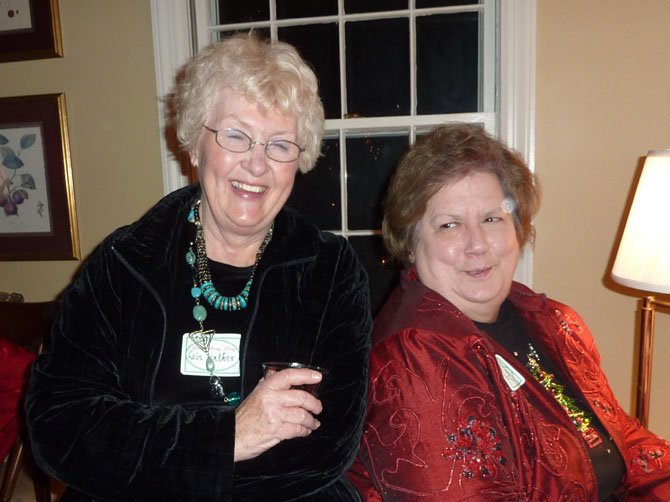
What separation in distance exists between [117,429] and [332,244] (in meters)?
0.70

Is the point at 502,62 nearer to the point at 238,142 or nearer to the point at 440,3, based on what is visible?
the point at 440,3

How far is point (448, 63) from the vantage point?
8.38 ft

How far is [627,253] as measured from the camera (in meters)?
1.77

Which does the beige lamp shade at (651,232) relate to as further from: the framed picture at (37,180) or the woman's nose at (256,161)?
the framed picture at (37,180)

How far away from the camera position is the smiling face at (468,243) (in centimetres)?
148

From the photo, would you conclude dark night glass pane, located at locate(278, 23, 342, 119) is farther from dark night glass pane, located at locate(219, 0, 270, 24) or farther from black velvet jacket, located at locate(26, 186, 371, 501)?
black velvet jacket, located at locate(26, 186, 371, 501)

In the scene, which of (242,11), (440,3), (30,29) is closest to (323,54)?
(242,11)

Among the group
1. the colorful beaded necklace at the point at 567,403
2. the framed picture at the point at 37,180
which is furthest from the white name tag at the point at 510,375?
the framed picture at the point at 37,180

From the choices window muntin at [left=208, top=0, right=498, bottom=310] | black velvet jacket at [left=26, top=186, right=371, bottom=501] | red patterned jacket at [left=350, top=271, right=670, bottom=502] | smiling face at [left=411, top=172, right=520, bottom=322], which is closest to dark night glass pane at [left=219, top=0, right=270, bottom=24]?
window muntin at [left=208, top=0, right=498, bottom=310]

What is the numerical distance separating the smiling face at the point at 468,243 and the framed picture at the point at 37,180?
2.02 m

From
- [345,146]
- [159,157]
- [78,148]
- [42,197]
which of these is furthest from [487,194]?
[42,197]

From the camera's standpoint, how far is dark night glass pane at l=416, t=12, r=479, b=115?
252cm

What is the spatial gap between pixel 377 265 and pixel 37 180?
178cm

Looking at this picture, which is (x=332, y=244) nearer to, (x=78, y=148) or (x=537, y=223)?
(x=537, y=223)
